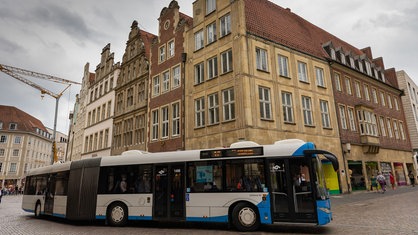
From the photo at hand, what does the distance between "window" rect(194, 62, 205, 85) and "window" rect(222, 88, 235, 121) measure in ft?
9.51

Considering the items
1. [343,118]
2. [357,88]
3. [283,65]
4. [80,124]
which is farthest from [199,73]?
[80,124]

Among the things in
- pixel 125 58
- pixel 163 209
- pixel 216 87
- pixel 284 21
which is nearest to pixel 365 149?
pixel 284 21

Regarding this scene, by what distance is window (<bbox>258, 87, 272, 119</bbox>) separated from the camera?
62.0 ft

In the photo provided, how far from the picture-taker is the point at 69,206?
42.4 ft

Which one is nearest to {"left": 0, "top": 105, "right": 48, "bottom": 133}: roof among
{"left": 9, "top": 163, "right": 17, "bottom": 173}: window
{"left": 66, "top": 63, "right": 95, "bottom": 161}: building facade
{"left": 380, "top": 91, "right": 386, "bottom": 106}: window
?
{"left": 9, "top": 163, "right": 17, "bottom": 173}: window

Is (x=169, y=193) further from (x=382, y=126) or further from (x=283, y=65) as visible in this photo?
(x=382, y=126)

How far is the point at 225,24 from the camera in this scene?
20.8m

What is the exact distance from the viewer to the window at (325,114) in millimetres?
23062

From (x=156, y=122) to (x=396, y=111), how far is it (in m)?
28.9

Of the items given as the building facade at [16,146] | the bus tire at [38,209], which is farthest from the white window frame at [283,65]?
the building facade at [16,146]

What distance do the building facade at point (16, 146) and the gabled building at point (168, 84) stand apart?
188 ft

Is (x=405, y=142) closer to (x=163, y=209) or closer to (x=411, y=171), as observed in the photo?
(x=411, y=171)

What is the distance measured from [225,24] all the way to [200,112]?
22.4ft

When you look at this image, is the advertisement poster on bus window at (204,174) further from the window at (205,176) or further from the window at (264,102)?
the window at (264,102)
